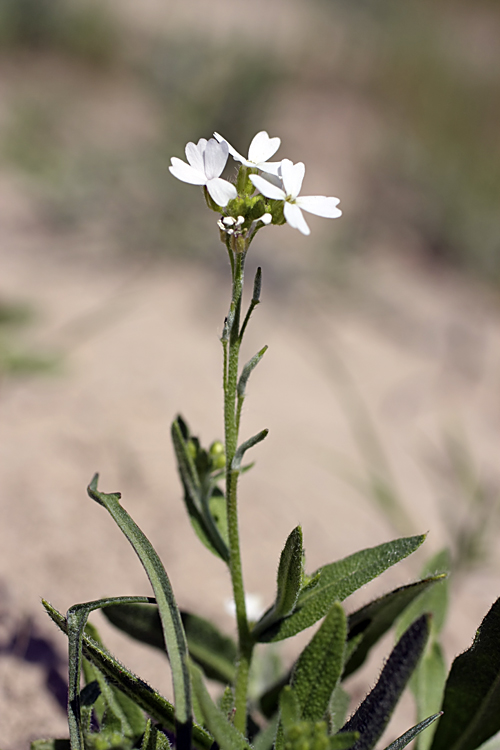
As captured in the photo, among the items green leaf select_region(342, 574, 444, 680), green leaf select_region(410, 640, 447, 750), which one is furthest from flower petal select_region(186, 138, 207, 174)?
green leaf select_region(410, 640, 447, 750)

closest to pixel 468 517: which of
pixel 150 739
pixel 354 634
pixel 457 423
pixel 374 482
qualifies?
pixel 374 482

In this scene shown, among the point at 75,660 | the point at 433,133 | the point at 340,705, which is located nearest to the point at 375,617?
the point at 340,705

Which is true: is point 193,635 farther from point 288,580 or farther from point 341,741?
point 341,741

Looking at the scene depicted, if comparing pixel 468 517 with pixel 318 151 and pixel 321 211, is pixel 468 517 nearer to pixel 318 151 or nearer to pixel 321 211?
pixel 321 211

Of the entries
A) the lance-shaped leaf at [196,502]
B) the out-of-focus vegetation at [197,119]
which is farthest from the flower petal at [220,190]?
the out-of-focus vegetation at [197,119]

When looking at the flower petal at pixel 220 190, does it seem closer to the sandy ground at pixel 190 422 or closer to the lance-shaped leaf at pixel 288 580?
the lance-shaped leaf at pixel 288 580
